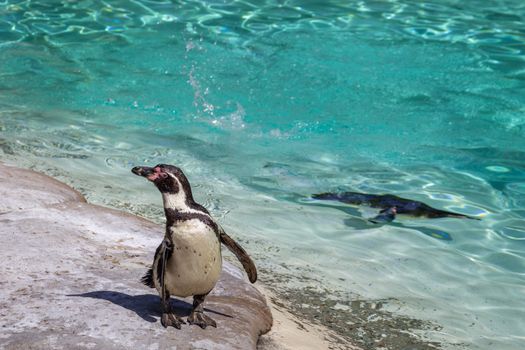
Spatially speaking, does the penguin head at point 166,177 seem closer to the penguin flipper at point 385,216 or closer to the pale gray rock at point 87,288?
the pale gray rock at point 87,288

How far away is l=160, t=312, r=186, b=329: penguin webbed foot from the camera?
310 centimetres

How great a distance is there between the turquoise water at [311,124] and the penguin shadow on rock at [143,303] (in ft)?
4.69

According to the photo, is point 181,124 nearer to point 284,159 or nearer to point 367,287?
point 284,159

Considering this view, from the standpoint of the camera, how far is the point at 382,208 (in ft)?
20.9

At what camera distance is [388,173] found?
7305 mm

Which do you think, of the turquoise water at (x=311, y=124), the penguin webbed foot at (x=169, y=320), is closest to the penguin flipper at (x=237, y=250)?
the penguin webbed foot at (x=169, y=320)

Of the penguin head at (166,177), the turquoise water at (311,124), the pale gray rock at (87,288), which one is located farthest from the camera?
the turquoise water at (311,124)

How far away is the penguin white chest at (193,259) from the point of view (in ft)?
9.76

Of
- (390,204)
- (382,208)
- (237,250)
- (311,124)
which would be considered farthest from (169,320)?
(311,124)

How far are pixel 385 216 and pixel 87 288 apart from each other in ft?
10.5

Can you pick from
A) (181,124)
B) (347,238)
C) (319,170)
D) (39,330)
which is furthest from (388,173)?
(39,330)

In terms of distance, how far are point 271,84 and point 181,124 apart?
1.67 m

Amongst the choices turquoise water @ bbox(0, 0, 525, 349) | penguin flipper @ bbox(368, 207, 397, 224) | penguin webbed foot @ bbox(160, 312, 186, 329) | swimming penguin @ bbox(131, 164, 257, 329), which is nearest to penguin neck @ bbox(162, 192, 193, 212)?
swimming penguin @ bbox(131, 164, 257, 329)

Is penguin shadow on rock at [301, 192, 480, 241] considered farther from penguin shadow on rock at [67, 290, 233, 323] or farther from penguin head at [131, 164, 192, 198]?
penguin head at [131, 164, 192, 198]
